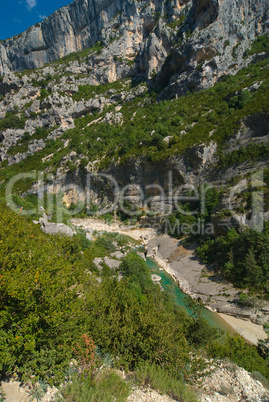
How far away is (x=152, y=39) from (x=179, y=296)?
60.0 meters

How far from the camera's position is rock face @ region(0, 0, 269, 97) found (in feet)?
131

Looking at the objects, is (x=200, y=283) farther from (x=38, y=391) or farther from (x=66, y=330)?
(x=38, y=391)

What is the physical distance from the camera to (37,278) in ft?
17.2

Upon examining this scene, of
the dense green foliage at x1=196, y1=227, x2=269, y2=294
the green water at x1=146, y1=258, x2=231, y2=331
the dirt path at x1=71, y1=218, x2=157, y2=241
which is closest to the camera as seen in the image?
the green water at x1=146, y1=258, x2=231, y2=331

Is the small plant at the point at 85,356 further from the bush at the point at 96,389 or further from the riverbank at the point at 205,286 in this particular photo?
the riverbank at the point at 205,286

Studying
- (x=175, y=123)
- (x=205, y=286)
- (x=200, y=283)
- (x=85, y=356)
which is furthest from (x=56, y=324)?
(x=175, y=123)

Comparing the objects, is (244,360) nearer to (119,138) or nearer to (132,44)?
(119,138)

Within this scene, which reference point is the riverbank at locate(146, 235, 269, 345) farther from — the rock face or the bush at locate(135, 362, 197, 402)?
the rock face

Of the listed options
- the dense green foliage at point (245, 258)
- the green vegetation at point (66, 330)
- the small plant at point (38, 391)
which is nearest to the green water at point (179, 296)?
the dense green foliage at point (245, 258)

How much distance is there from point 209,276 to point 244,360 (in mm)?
9291

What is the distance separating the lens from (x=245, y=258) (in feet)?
53.9

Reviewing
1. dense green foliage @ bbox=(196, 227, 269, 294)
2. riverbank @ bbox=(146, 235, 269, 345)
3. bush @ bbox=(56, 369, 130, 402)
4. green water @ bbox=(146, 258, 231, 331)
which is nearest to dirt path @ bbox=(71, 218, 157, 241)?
riverbank @ bbox=(146, 235, 269, 345)

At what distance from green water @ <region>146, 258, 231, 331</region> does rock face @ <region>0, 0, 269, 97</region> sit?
122 ft

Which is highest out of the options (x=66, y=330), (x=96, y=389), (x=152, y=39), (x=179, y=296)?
(x=152, y=39)
